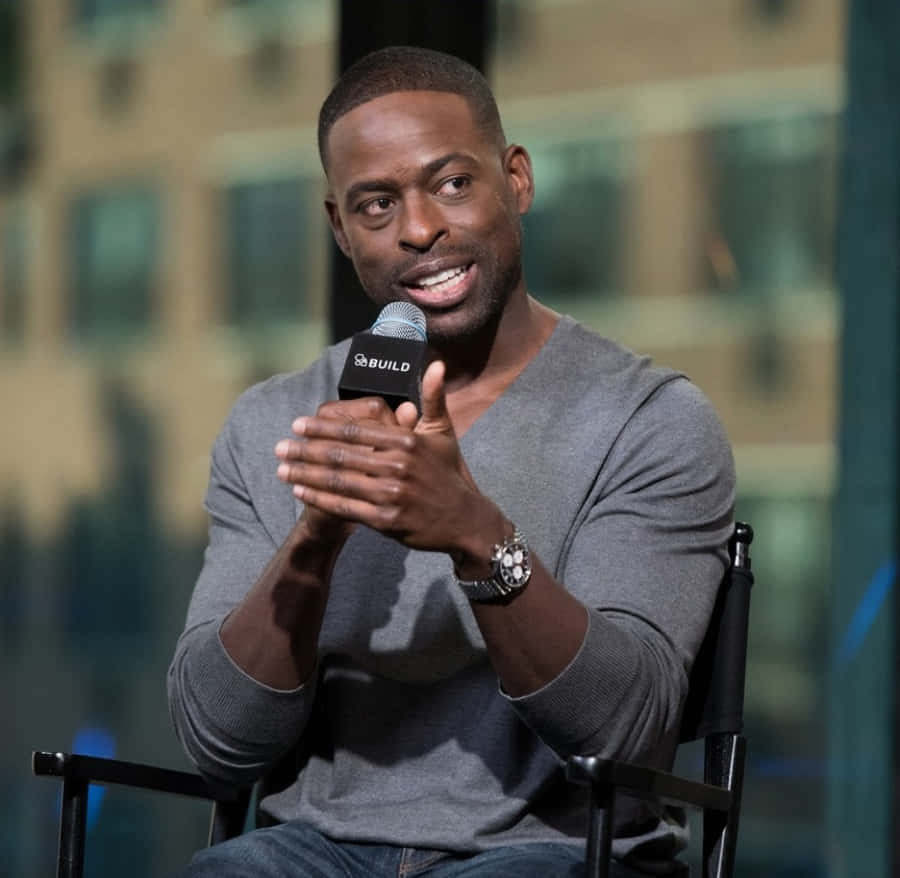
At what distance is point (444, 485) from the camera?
164cm

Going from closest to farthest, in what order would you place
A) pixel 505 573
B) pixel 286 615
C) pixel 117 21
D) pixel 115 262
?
pixel 505 573 < pixel 286 615 < pixel 115 262 < pixel 117 21

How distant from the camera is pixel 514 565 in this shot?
1709 millimetres

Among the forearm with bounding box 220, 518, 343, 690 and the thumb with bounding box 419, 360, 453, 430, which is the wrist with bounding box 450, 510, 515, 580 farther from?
the forearm with bounding box 220, 518, 343, 690

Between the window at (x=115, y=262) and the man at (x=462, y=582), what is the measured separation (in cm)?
179

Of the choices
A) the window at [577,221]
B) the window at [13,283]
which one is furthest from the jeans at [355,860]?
the window at [13,283]

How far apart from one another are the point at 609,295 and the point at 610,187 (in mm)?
234

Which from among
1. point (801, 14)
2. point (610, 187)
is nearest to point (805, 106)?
point (801, 14)

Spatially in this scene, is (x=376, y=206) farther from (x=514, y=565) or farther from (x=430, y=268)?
(x=514, y=565)

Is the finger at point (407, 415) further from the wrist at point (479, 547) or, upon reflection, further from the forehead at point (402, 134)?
the forehead at point (402, 134)

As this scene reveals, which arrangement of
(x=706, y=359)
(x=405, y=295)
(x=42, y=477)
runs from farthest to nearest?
1. (x=42, y=477)
2. (x=706, y=359)
3. (x=405, y=295)

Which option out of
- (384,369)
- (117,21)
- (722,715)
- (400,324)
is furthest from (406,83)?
(117,21)

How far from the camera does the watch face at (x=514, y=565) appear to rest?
5.57 ft

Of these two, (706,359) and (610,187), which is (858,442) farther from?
(610,187)

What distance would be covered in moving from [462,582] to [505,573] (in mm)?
48
